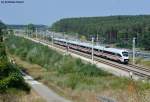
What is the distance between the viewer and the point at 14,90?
33.4 m

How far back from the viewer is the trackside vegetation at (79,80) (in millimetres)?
32188

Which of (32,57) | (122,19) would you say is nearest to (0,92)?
(32,57)

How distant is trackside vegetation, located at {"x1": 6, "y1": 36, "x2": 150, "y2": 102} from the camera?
106 ft

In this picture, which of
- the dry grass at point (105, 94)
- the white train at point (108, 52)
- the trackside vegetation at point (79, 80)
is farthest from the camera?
the white train at point (108, 52)

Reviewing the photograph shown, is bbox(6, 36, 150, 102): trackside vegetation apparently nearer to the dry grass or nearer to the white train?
the dry grass

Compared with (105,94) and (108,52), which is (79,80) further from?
(108,52)

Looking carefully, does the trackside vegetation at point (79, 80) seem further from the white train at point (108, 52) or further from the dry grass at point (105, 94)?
the white train at point (108, 52)

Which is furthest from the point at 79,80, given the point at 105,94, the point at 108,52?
the point at 108,52

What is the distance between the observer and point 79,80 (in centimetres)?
4728

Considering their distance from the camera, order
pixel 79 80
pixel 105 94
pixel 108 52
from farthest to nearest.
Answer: pixel 108 52 < pixel 79 80 < pixel 105 94

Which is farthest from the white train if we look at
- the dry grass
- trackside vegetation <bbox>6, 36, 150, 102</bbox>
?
the dry grass

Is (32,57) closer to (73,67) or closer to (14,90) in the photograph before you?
(73,67)

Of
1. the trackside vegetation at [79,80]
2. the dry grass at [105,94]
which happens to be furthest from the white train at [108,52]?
the dry grass at [105,94]

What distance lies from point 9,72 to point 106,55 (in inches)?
1939
